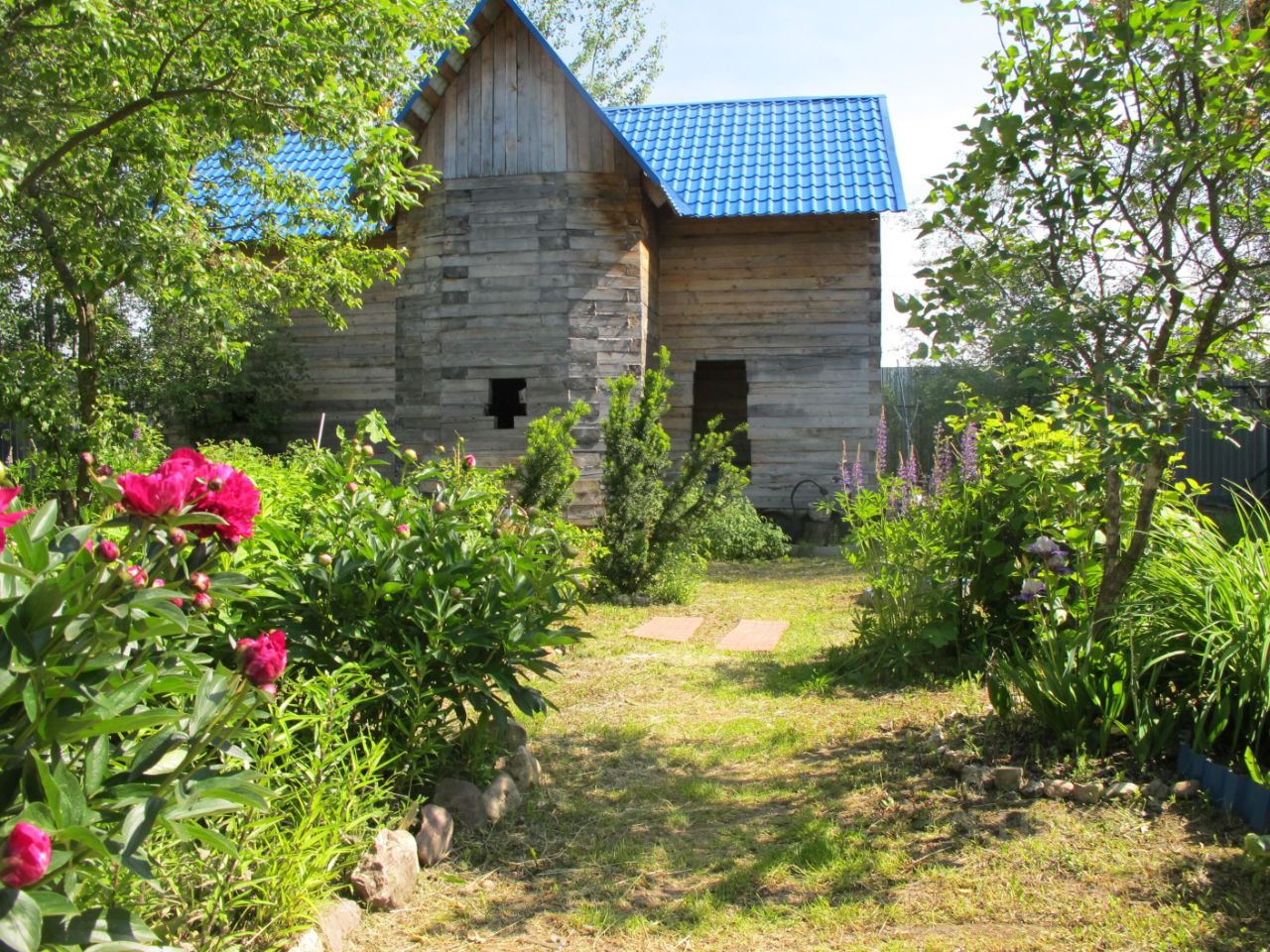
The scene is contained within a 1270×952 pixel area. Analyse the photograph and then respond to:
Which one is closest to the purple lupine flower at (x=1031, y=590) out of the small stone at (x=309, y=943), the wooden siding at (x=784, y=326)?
the small stone at (x=309, y=943)

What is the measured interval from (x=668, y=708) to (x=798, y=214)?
29.5 ft

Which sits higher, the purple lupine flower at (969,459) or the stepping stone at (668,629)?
the purple lupine flower at (969,459)

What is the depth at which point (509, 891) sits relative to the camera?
10.5 ft

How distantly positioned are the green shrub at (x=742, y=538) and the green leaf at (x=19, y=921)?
10114mm

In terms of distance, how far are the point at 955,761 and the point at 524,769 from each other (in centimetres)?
177

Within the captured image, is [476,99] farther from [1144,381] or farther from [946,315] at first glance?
[1144,381]

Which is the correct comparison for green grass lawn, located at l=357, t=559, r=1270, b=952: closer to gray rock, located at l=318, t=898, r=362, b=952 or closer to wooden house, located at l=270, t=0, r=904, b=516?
gray rock, located at l=318, t=898, r=362, b=952

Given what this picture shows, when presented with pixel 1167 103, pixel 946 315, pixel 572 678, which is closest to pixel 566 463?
pixel 572 678

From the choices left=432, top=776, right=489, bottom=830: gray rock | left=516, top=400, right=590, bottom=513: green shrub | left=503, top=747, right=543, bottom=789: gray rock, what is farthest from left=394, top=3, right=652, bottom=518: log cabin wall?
left=432, top=776, right=489, bottom=830: gray rock

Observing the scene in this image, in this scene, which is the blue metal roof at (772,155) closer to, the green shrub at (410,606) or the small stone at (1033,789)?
the green shrub at (410,606)

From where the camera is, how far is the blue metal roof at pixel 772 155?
505 inches

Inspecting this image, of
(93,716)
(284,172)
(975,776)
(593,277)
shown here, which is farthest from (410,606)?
(593,277)

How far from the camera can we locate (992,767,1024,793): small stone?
3.69 metres

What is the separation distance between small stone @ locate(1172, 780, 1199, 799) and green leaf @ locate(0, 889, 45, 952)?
11.5 ft
